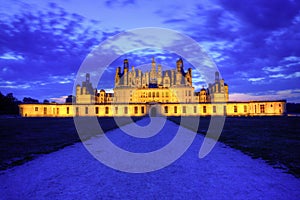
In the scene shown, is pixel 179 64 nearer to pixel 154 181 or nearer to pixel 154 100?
pixel 154 100

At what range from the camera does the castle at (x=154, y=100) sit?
61.5 meters

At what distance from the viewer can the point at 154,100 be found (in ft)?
227

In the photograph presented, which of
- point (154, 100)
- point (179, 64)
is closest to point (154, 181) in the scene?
point (154, 100)

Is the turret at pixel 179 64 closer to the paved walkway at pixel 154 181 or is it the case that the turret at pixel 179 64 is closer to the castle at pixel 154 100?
the castle at pixel 154 100

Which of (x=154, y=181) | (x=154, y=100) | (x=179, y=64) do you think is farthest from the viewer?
(x=179, y=64)

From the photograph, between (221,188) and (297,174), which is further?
(297,174)

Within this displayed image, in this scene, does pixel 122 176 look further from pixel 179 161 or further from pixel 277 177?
pixel 277 177

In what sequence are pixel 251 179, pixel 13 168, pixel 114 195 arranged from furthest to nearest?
pixel 13 168
pixel 251 179
pixel 114 195

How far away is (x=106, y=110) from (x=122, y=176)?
186 feet

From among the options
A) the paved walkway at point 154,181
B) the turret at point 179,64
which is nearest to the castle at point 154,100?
the turret at point 179,64

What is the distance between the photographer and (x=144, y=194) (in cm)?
487

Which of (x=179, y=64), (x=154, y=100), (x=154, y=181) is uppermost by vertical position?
(x=179, y=64)

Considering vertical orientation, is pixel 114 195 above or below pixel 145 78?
below

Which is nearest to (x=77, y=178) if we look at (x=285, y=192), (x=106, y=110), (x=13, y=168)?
(x=13, y=168)
